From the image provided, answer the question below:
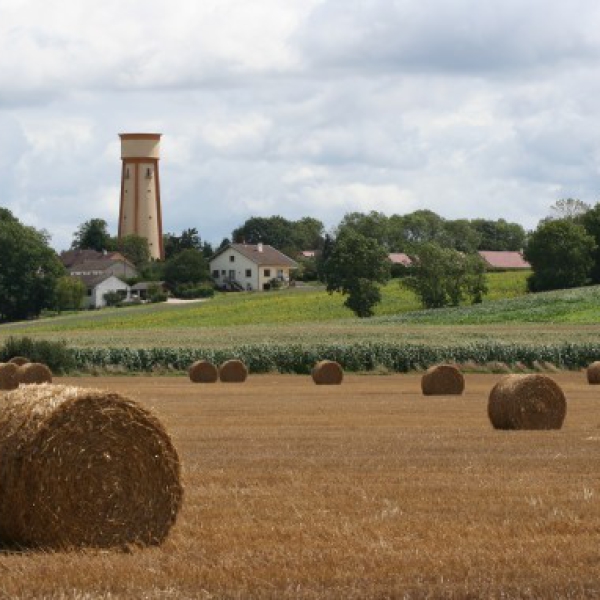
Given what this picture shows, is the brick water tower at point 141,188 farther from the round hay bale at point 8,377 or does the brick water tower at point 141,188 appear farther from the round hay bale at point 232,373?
the round hay bale at point 8,377

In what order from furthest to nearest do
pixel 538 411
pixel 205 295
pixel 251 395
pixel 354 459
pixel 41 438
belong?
pixel 205 295
pixel 251 395
pixel 538 411
pixel 354 459
pixel 41 438

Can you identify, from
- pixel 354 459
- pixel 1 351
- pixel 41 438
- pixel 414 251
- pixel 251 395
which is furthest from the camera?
pixel 414 251

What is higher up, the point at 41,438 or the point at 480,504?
the point at 41,438

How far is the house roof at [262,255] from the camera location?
175 meters

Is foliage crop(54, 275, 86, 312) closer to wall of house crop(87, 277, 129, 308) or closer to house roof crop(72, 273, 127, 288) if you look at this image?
wall of house crop(87, 277, 129, 308)

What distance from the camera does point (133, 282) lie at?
537ft

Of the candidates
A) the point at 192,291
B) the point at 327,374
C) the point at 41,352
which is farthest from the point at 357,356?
the point at 192,291

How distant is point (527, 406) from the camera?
2884 centimetres

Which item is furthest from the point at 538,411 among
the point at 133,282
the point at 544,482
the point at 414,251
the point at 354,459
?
the point at 133,282

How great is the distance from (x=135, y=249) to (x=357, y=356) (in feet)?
389

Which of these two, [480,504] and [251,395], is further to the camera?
[251,395]

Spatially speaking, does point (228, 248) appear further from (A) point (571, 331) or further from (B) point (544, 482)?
(B) point (544, 482)

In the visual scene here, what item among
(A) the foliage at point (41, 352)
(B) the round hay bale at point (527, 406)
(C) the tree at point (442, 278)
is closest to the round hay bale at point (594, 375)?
(A) the foliage at point (41, 352)

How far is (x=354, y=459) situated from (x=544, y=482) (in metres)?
3.82
